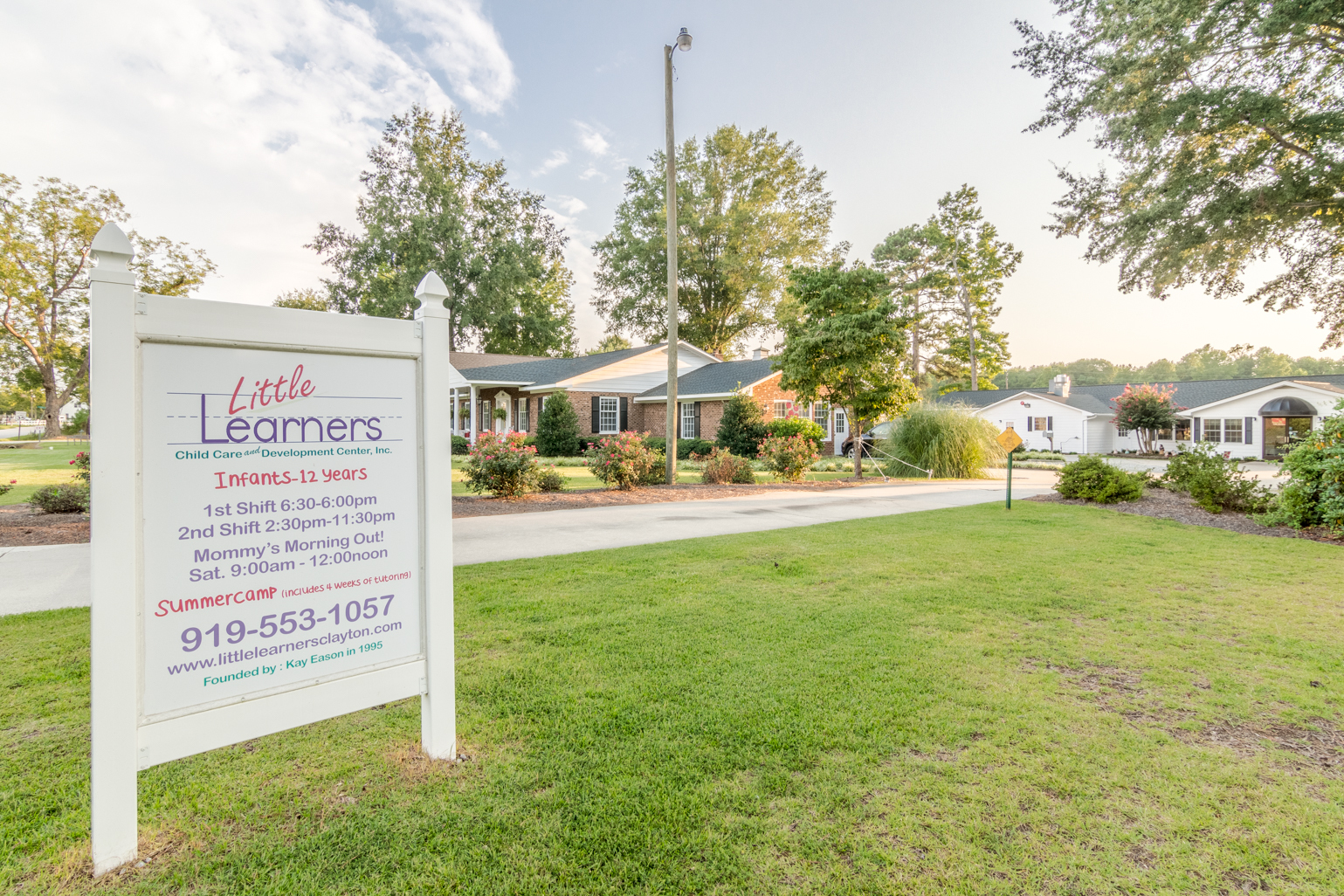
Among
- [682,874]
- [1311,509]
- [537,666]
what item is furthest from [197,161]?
[1311,509]

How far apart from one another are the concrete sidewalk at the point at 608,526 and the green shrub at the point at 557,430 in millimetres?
12230

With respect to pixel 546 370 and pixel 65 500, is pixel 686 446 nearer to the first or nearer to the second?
pixel 546 370

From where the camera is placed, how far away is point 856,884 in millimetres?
1894

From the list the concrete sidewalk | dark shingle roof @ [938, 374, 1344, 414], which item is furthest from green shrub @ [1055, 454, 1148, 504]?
dark shingle roof @ [938, 374, 1344, 414]

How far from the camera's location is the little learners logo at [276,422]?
2152mm

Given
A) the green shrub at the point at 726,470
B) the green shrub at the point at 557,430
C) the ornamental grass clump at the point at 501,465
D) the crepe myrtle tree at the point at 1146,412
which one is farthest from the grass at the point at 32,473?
the crepe myrtle tree at the point at 1146,412

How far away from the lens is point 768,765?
257 cm

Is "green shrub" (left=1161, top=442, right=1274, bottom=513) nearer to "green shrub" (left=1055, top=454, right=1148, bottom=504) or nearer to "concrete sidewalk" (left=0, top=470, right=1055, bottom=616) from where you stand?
"green shrub" (left=1055, top=454, right=1148, bottom=504)

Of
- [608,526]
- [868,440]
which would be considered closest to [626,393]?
[868,440]

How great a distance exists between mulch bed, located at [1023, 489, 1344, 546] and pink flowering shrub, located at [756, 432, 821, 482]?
18.7 ft

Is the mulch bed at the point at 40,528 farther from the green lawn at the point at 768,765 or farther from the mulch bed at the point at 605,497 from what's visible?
the mulch bed at the point at 605,497

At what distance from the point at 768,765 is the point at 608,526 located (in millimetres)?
6313

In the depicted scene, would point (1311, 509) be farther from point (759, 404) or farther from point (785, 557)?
point (759, 404)

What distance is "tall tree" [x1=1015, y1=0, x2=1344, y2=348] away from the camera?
35.4 ft
